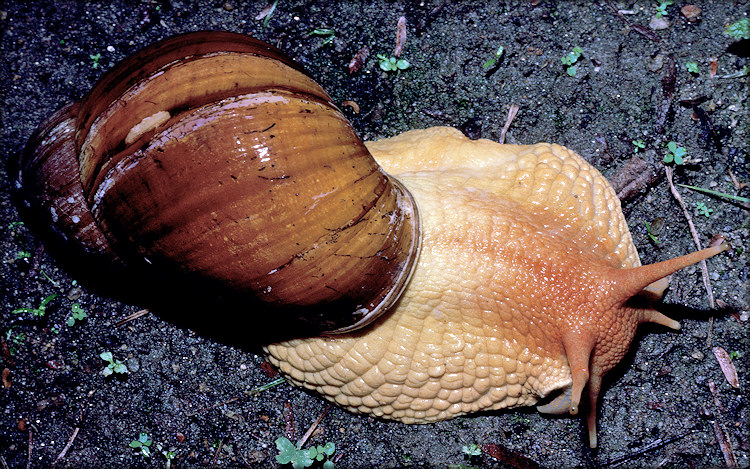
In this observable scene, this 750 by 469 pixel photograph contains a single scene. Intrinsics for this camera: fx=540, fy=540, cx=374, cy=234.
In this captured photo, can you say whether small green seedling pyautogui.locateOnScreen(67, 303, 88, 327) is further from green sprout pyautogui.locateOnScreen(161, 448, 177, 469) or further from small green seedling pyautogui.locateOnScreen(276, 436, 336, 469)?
small green seedling pyautogui.locateOnScreen(276, 436, 336, 469)

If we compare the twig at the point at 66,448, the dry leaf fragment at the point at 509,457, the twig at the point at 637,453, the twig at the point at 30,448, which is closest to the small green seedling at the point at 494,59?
the dry leaf fragment at the point at 509,457

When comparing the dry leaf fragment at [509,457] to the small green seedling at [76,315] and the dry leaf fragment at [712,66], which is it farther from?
the dry leaf fragment at [712,66]

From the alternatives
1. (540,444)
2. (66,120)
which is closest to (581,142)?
(540,444)

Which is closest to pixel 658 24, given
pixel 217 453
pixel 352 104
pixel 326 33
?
pixel 352 104

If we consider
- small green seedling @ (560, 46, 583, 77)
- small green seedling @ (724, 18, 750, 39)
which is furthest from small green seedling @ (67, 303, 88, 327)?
small green seedling @ (724, 18, 750, 39)

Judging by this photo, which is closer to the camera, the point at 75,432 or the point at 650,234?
→ the point at 75,432

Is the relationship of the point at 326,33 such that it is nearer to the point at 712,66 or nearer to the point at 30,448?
the point at 712,66
